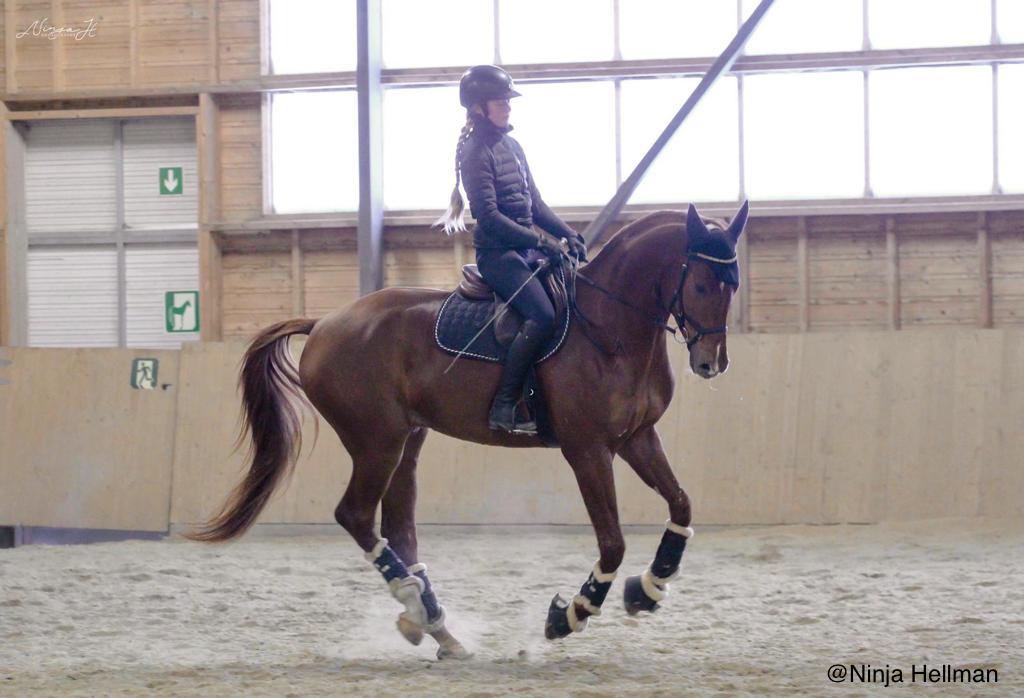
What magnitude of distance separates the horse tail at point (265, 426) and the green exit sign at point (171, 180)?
7221 mm

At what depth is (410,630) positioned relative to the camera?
4.90 m

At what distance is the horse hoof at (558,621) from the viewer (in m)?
4.66

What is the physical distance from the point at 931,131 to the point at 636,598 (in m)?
7.85

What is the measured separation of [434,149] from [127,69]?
11.6 ft

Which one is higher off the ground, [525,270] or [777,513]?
[525,270]

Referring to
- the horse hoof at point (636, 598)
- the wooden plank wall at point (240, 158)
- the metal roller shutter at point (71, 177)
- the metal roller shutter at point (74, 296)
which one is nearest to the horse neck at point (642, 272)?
the horse hoof at point (636, 598)

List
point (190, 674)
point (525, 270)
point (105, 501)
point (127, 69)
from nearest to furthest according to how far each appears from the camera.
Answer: point (190, 674) < point (525, 270) < point (105, 501) < point (127, 69)

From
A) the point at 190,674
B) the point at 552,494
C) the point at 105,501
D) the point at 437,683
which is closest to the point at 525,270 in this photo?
the point at 437,683

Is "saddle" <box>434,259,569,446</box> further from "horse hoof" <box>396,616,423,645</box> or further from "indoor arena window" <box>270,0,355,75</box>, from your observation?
"indoor arena window" <box>270,0,355,75</box>

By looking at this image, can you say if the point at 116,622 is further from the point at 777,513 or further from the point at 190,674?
the point at 777,513

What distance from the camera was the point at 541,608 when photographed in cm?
607

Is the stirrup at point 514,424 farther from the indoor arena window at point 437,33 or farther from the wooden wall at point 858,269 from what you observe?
the indoor arena window at point 437,33

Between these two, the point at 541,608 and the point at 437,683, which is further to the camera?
the point at 541,608

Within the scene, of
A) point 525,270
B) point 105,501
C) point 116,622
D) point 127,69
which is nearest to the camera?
point 525,270
